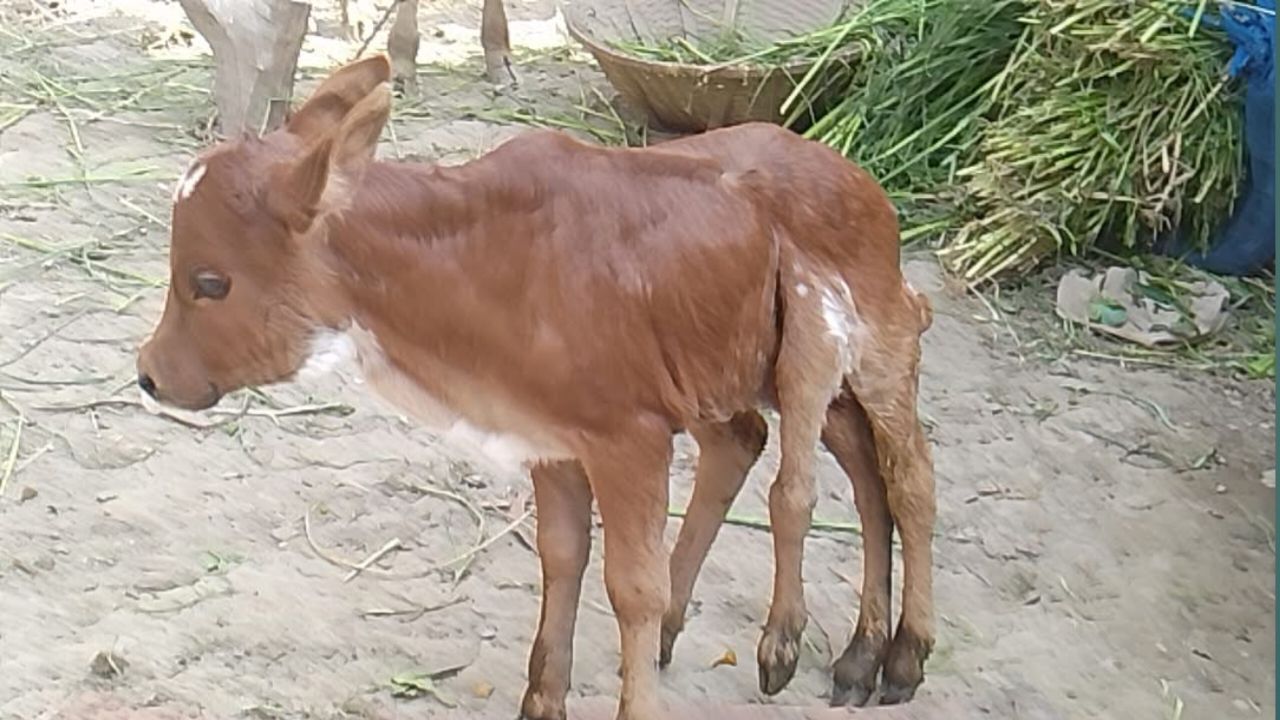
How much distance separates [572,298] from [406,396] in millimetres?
230

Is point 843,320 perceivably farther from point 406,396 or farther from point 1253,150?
point 1253,150

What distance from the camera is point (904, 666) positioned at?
2.51 metres

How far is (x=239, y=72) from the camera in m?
4.81

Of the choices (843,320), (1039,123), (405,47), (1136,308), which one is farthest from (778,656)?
(405,47)

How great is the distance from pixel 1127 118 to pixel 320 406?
1948 millimetres

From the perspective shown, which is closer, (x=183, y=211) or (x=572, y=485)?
(x=183, y=211)

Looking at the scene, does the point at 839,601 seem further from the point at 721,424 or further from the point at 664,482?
the point at 664,482

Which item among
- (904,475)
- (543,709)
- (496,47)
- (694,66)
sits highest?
(904,475)

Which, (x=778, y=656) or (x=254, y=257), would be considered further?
(x=778, y=656)

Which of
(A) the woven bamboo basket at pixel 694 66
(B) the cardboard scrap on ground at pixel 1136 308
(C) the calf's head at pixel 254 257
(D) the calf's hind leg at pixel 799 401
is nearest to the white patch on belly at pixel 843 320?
(D) the calf's hind leg at pixel 799 401

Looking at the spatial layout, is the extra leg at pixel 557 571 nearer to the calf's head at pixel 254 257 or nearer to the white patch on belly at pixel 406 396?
the white patch on belly at pixel 406 396

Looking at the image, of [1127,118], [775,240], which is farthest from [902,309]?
[1127,118]

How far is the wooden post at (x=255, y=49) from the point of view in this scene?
4.72 metres

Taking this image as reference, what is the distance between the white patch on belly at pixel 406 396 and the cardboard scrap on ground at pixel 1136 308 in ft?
7.69
